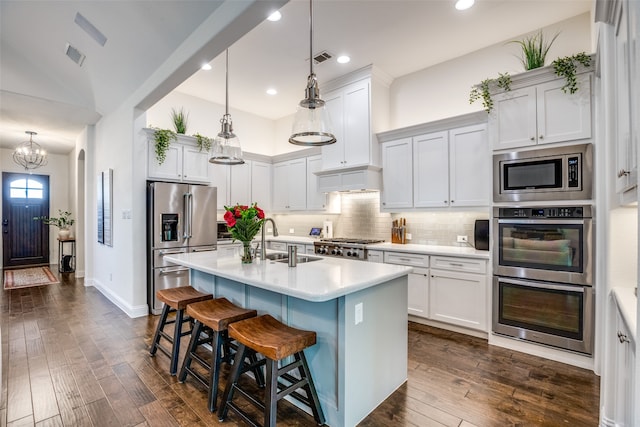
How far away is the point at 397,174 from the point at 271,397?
3.21 metres

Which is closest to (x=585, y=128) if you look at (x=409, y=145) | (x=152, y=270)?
(x=409, y=145)

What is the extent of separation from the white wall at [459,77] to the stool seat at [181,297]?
349 centimetres

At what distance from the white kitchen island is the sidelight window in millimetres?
8317

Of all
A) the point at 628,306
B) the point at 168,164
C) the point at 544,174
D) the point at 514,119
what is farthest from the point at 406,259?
the point at 168,164

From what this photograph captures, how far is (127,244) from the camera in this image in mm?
4258

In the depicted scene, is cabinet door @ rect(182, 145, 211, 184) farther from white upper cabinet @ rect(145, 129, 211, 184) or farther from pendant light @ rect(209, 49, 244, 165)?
pendant light @ rect(209, 49, 244, 165)

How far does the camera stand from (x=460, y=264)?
3.38 metres

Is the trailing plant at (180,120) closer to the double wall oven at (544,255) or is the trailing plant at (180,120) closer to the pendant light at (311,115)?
the pendant light at (311,115)

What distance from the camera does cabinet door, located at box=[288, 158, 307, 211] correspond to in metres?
5.48

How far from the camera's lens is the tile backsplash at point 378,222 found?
3.93 metres

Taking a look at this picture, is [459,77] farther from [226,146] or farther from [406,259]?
[226,146]

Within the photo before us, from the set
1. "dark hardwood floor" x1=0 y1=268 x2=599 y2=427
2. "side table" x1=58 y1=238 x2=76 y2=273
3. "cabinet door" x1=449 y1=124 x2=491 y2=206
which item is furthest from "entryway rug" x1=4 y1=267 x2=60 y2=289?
"cabinet door" x1=449 y1=124 x2=491 y2=206

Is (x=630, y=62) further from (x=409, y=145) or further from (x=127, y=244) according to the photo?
(x=127, y=244)

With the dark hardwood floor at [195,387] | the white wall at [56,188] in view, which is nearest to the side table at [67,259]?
the white wall at [56,188]
